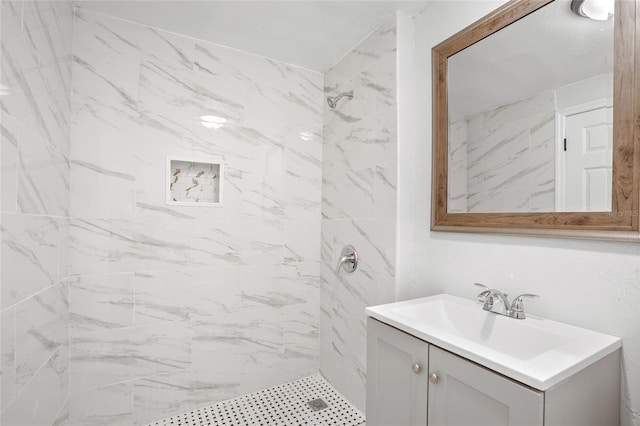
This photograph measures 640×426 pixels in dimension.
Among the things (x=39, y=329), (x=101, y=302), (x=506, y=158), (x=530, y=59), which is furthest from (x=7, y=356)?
(x=530, y=59)

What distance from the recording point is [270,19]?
1.72 m

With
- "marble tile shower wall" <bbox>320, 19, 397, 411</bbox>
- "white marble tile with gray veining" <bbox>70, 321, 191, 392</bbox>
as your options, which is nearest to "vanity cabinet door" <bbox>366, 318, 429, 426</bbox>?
"marble tile shower wall" <bbox>320, 19, 397, 411</bbox>

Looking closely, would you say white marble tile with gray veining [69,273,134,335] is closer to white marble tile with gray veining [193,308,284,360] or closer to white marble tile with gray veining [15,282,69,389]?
white marble tile with gray veining [15,282,69,389]

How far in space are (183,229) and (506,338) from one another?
1.69 m

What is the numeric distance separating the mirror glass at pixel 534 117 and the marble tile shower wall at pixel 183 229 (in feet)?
3.59

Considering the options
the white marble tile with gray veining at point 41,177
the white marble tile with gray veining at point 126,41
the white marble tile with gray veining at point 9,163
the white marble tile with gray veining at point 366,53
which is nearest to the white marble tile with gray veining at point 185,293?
the white marble tile with gray veining at point 41,177

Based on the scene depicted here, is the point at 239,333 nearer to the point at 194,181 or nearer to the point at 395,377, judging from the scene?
the point at 194,181

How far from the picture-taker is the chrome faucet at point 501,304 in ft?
3.66

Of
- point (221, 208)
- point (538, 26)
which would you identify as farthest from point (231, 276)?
point (538, 26)

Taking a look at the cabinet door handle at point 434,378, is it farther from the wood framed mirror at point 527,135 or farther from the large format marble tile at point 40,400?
the large format marble tile at point 40,400

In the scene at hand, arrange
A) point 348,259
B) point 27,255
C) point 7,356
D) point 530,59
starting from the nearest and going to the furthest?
point 7,356 < point 27,255 < point 530,59 < point 348,259

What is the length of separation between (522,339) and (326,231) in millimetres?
1368

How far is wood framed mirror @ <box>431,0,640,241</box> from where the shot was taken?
938mm

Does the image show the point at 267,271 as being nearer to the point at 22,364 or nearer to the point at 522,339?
the point at 22,364
